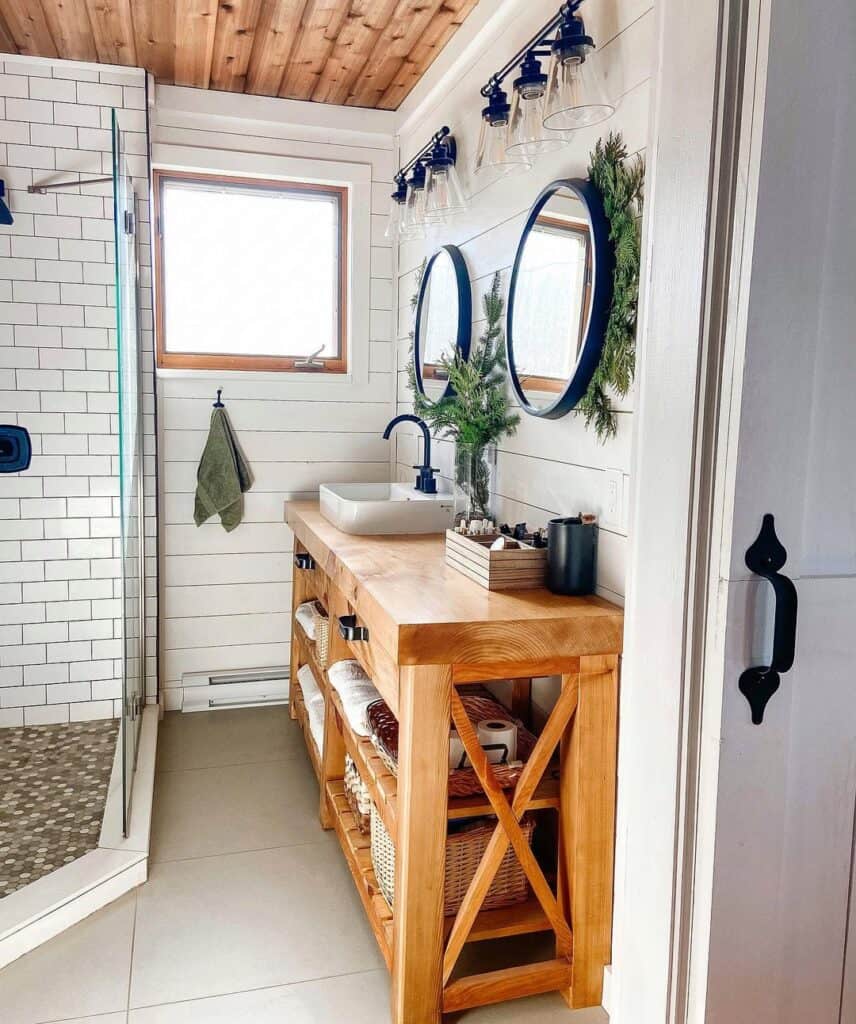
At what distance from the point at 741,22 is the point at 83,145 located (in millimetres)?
2890

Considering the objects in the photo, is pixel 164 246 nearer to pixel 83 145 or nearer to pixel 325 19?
pixel 83 145

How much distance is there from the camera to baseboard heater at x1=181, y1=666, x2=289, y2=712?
3.74 meters

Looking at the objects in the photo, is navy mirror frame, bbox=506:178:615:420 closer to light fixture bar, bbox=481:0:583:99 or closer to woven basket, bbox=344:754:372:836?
light fixture bar, bbox=481:0:583:99

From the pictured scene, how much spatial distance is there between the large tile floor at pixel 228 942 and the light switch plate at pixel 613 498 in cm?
112

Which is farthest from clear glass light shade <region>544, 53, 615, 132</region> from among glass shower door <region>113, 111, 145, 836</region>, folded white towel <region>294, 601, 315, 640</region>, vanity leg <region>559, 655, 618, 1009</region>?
folded white towel <region>294, 601, 315, 640</region>

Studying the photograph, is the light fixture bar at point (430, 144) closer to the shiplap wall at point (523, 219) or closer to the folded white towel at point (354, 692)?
the shiplap wall at point (523, 219)

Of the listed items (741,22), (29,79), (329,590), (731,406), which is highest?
(29,79)

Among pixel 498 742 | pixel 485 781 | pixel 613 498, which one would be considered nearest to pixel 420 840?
pixel 485 781

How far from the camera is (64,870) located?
2301 millimetres

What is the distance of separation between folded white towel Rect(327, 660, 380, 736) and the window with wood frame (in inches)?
66.9

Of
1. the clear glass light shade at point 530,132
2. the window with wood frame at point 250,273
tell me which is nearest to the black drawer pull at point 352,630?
the clear glass light shade at point 530,132

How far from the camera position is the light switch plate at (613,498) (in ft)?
6.41

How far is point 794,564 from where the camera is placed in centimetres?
123

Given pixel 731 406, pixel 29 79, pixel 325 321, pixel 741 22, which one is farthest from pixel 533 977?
pixel 29 79
